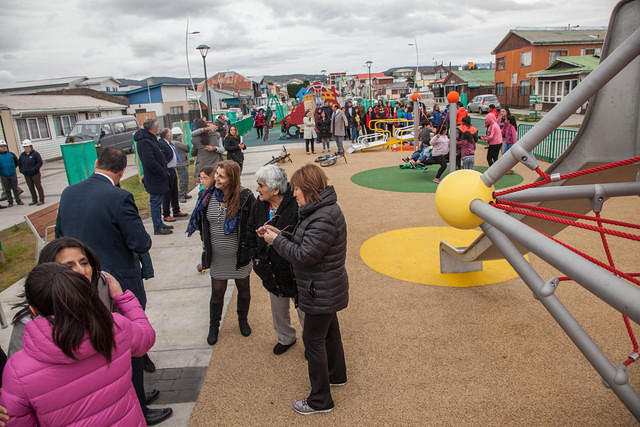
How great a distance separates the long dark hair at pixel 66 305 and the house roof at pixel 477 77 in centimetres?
6129

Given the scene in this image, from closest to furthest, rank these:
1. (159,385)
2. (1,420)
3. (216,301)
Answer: (1,420) → (159,385) → (216,301)

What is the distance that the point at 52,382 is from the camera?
5.57ft

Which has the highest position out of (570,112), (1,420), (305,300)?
(570,112)

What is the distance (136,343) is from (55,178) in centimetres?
1739

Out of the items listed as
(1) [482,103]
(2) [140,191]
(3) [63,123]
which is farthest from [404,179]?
(1) [482,103]

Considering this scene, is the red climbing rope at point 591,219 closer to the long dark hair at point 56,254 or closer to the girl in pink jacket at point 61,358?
the girl in pink jacket at point 61,358

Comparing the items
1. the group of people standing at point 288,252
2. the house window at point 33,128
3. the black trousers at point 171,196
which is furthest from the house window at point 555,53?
the group of people standing at point 288,252

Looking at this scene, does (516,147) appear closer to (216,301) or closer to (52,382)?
(52,382)

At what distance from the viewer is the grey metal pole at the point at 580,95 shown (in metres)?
1.88

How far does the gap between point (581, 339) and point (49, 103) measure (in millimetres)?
28940

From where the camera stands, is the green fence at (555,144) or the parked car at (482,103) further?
the parked car at (482,103)

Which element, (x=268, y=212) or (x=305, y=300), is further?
(x=268, y=212)

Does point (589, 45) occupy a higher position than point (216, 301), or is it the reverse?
point (589, 45)

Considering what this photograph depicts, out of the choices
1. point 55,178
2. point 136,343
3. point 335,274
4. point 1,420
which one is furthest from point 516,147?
point 55,178
